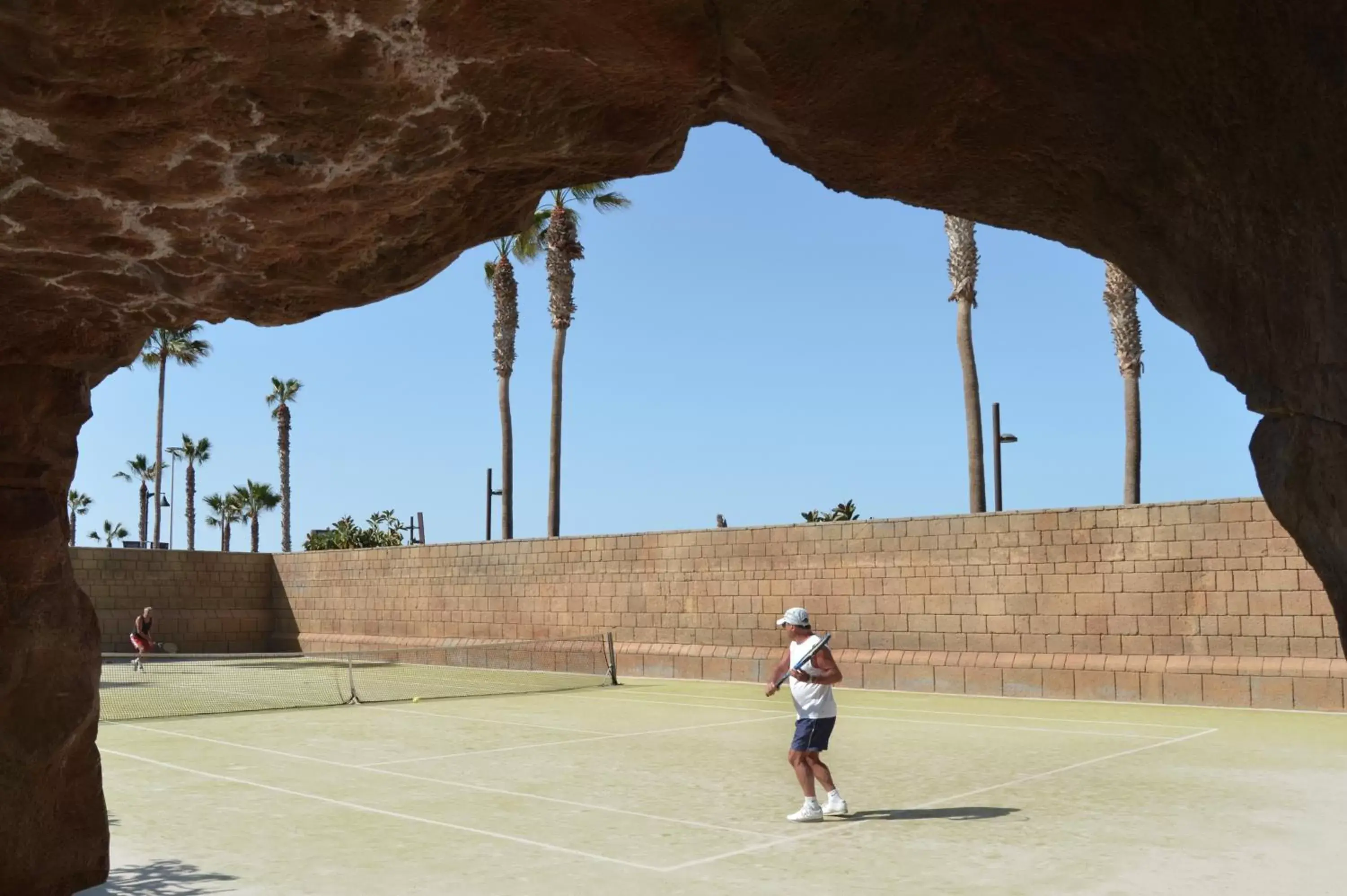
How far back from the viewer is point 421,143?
3.70m

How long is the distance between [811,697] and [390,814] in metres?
3.27

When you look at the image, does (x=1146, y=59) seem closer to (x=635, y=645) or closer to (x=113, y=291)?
(x=113, y=291)

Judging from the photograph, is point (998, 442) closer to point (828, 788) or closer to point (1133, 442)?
point (1133, 442)

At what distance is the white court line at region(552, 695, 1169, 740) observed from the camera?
13.1 m

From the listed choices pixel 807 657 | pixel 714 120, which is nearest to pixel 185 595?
pixel 807 657

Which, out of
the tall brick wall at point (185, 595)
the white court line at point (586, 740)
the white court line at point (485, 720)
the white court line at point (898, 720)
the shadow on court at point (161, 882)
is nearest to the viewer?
the shadow on court at point (161, 882)

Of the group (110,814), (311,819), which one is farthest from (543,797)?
(110,814)

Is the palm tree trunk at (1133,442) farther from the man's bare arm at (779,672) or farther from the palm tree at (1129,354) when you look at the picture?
the man's bare arm at (779,672)

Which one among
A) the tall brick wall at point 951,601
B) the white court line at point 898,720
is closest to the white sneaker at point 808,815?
the white court line at point 898,720

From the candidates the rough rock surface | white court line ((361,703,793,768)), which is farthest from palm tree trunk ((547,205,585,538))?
the rough rock surface

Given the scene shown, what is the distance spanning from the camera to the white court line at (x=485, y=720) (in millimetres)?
14000

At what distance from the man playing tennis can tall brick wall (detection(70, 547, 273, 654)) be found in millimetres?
24589

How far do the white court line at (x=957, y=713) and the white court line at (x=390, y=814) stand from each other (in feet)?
27.0

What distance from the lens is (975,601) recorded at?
1828 centimetres
